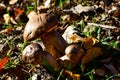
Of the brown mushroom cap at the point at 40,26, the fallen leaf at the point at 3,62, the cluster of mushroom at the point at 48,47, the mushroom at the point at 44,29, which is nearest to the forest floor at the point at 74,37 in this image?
the fallen leaf at the point at 3,62

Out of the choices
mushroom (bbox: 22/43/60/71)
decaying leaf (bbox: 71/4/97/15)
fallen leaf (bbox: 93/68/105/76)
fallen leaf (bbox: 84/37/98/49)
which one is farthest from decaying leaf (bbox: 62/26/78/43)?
mushroom (bbox: 22/43/60/71)

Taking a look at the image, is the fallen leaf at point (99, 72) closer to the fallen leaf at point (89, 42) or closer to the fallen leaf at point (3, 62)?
the fallen leaf at point (89, 42)

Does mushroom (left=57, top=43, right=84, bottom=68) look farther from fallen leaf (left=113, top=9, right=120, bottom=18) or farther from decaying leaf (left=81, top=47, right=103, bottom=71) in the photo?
fallen leaf (left=113, top=9, right=120, bottom=18)

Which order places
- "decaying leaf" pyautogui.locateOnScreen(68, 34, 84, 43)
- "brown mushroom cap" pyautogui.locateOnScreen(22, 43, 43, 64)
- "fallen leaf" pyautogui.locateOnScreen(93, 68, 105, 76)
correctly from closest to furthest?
"brown mushroom cap" pyautogui.locateOnScreen(22, 43, 43, 64) → "fallen leaf" pyautogui.locateOnScreen(93, 68, 105, 76) → "decaying leaf" pyautogui.locateOnScreen(68, 34, 84, 43)

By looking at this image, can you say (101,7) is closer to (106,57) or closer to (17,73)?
(106,57)

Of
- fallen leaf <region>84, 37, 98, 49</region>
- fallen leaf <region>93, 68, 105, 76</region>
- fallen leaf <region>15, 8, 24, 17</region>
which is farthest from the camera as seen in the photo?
fallen leaf <region>15, 8, 24, 17</region>

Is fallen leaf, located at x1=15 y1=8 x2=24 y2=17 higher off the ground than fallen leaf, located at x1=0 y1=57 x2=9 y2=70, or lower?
higher

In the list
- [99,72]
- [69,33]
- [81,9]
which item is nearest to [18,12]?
[81,9]

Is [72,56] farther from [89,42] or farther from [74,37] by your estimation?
[74,37]
